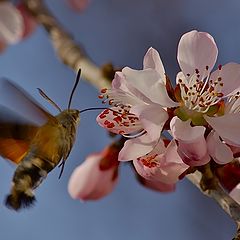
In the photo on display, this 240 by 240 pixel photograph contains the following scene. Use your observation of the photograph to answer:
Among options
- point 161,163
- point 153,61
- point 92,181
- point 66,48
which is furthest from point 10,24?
point 161,163

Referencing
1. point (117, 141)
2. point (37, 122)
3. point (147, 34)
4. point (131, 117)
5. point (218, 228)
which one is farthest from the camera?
point (147, 34)

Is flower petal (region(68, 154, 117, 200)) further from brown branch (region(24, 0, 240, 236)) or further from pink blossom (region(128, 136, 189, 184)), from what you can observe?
pink blossom (region(128, 136, 189, 184))

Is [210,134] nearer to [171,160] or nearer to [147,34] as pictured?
[171,160]

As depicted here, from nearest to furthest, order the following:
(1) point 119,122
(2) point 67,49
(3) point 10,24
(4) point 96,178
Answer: (1) point 119,122
(4) point 96,178
(2) point 67,49
(3) point 10,24

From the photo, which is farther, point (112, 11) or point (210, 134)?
point (112, 11)

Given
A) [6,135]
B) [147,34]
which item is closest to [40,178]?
[6,135]

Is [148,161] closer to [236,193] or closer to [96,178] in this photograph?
[236,193]

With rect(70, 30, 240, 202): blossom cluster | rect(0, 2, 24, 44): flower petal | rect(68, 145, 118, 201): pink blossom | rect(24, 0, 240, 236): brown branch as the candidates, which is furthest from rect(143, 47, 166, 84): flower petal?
rect(0, 2, 24, 44): flower petal
